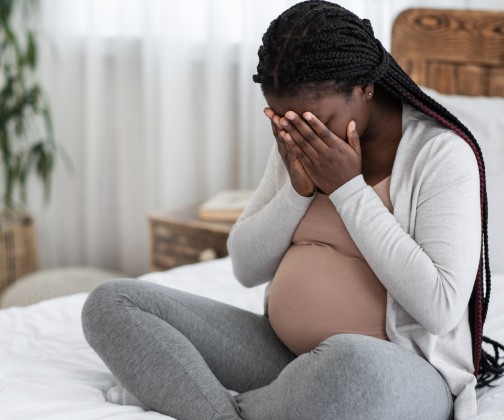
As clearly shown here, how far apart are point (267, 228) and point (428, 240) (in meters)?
0.28

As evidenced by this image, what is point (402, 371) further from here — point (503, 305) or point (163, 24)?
point (163, 24)

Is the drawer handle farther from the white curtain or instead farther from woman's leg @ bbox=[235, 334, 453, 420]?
woman's leg @ bbox=[235, 334, 453, 420]

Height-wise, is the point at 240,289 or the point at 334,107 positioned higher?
the point at 334,107

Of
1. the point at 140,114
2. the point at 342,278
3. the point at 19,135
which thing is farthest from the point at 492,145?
the point at 19,135

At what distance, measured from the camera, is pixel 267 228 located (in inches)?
44.8

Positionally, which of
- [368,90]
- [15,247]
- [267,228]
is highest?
[368,90]

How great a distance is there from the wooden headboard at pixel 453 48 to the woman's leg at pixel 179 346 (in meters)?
1.10

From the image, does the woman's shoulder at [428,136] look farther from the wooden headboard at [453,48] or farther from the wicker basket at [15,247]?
the wicker basket at [15,247]

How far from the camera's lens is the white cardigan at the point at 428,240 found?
0.93 metres

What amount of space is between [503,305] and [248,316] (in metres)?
0.53

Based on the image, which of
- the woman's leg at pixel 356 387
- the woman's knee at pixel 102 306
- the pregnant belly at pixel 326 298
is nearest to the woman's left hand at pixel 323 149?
the pregnant belly at pixel 326 298

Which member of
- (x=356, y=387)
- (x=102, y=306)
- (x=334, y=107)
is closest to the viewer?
(x=356, y=387)

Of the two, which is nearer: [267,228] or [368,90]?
[368,90]

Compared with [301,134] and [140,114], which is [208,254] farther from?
[301,134]
